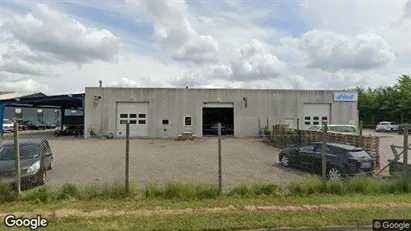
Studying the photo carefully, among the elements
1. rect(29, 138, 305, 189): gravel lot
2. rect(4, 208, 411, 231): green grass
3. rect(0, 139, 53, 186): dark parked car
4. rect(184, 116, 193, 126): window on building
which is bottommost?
rect(29, 138, 305, 189): gravel lot

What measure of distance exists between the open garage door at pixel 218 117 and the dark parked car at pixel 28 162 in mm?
21180

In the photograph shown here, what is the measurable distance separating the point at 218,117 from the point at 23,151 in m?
27.2

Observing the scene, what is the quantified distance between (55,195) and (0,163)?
9.84 feet

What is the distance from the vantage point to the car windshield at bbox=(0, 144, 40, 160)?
1011cm

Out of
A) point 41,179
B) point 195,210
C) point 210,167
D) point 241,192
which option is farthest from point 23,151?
point 241,192

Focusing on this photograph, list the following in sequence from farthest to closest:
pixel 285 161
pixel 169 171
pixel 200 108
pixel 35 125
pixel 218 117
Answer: pixel 35 125 < pixel 218 117 < pixel 200 108 < pixel 285 161 < pixel 169 171

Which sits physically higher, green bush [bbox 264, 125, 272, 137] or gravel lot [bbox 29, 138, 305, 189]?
green bush [bbox 264, 125, 272, 137]

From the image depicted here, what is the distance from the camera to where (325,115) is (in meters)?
33.6

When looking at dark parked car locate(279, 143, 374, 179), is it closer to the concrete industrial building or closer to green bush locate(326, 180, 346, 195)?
green bush locate(326, 180, 346, 195)

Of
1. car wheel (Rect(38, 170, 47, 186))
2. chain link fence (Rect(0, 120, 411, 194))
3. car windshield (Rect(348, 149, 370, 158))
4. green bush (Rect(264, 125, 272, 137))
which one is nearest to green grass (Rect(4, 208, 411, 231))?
chain link fence (Rect(0, 120, 411, 194))

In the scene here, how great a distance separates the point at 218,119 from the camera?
3659cm

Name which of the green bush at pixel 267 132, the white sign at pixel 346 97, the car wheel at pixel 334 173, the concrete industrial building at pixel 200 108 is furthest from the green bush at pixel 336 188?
the white sign at pixel 346 97

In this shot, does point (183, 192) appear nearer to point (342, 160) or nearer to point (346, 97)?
point (342, 160)

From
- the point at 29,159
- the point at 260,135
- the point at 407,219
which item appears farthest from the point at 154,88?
the point at 407,219
